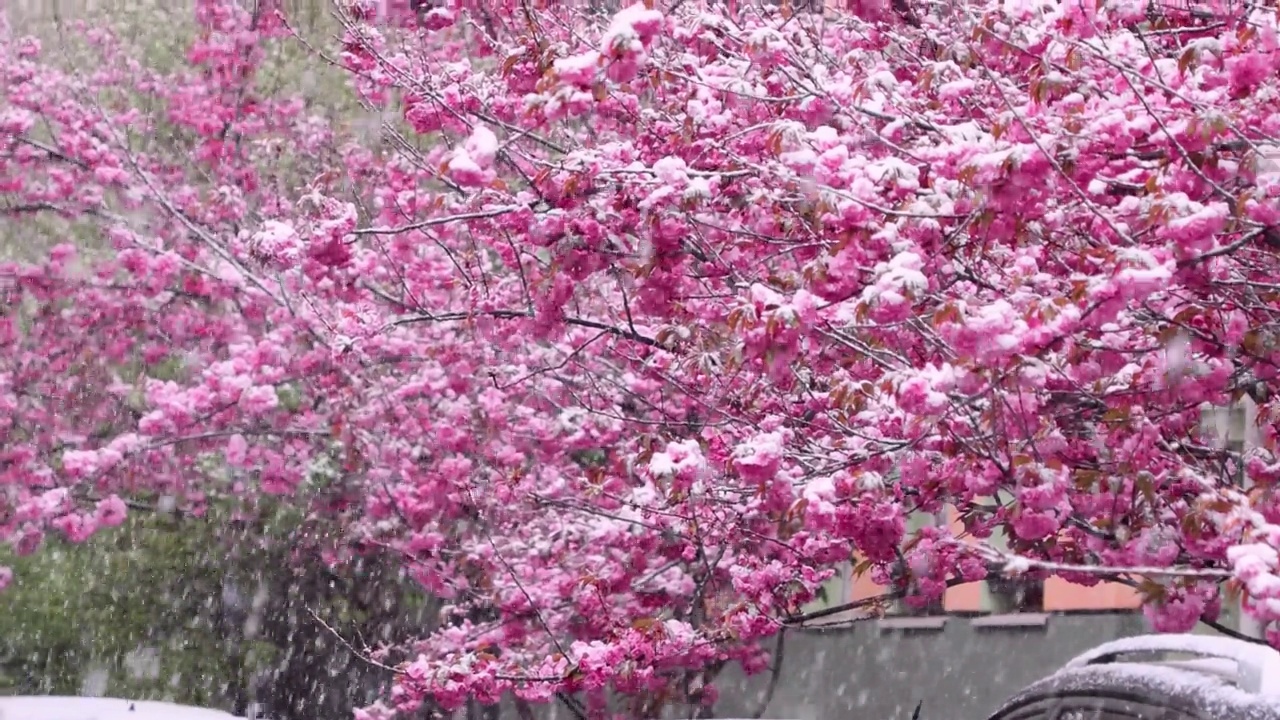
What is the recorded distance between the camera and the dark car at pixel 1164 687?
15.4ft

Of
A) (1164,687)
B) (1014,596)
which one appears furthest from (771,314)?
(1014,596)

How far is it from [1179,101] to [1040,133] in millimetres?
569

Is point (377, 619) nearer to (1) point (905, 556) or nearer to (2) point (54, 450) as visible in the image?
(2) point (54, 450)

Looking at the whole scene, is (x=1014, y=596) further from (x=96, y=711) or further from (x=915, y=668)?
(x=96, y=711)

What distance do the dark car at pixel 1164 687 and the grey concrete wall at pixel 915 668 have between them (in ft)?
23.0

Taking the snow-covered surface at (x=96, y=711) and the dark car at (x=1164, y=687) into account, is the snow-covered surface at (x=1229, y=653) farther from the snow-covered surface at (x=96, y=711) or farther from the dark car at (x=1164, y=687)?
the snow-covered surface at (x=96, y=711)

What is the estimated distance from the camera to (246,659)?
18.5 m

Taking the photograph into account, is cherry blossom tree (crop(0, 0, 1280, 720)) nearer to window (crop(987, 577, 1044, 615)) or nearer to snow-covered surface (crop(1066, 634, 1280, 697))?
snow-covered surface (crop(1066, 634, 1280, 697))

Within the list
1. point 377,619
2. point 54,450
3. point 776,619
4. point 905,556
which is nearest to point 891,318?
point 905,556

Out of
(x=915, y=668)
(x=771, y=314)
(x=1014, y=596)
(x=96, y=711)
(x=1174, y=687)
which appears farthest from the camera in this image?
(x=915, y=668)

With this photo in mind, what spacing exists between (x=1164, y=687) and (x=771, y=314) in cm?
173

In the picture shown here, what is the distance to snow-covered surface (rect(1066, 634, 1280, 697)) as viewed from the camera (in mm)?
4688

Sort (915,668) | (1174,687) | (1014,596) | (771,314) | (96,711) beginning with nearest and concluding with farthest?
1. (1174,687)
2. (771,314)
3. (96,711)
4. (1014,596)
5. (915,668)

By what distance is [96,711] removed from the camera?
8.91 metres
